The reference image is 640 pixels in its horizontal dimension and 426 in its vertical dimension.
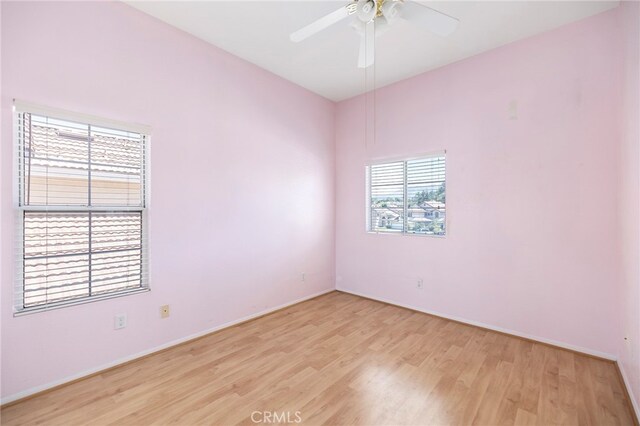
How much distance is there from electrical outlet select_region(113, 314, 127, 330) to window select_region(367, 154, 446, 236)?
3.02 metres

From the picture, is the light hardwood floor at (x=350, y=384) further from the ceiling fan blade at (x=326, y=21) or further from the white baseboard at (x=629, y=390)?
the ceiling fan blade at (x=326, y=21)

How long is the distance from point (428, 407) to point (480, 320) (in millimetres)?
1603

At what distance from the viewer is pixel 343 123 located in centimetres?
435

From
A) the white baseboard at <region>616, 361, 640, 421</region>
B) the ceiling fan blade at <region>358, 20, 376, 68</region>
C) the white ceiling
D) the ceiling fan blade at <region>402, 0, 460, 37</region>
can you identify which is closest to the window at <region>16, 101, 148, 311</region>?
the white ceiling

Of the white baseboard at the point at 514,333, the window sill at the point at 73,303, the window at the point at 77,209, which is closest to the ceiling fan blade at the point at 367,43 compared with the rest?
the window at the point at 77,209

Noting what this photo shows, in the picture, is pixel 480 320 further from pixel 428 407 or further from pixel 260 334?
pixel 260 334

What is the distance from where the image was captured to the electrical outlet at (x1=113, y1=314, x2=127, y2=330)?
2279 mm

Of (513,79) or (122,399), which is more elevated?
(513,79)

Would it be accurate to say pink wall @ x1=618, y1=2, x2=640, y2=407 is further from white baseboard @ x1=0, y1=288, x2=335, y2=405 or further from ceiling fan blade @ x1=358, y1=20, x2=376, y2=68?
white baseboard @ x1=0, y1=288, x2=335, y2=405

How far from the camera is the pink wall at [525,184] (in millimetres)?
2404

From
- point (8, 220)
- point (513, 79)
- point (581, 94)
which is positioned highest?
point (513, 79)

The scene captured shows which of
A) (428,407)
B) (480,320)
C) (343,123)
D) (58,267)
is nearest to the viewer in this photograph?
(428,407)

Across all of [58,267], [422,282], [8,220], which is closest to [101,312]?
[58,267]

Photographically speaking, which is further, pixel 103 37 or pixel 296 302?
pixel 296 302
